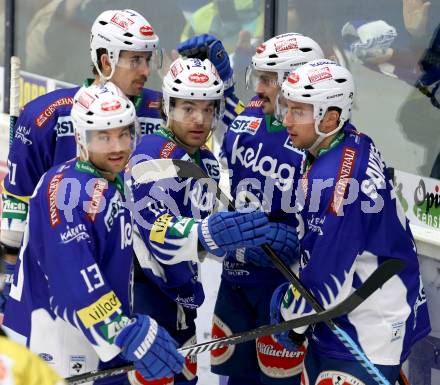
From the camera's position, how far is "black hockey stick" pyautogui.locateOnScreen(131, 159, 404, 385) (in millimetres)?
3682

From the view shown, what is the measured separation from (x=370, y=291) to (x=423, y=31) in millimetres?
1237

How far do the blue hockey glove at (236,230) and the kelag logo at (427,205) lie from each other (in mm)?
812

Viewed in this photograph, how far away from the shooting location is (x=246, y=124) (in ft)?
14.1

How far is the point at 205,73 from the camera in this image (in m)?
4.15

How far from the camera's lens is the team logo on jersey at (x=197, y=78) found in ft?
13.5

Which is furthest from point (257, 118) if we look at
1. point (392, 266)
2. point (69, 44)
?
point (69, 44)

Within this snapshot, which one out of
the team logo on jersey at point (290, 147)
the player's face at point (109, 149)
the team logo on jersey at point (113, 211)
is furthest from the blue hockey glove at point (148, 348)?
the team logo on jersey at point (290, 147)

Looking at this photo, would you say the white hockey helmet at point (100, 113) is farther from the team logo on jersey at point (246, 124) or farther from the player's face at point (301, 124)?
the team logo on jersey at point (246, 124)

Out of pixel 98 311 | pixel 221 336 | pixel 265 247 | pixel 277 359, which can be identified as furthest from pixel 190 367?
pixel 98 311

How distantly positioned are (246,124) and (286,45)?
1.02ft

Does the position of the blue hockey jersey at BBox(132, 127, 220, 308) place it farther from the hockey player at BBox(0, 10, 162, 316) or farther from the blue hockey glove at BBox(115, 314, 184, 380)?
the blue hockey glove at BBox(115, 314, 184, 380)

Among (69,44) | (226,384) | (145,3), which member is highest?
(145,3)

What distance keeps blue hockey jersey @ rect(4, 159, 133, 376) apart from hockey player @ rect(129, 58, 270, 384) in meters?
0.40

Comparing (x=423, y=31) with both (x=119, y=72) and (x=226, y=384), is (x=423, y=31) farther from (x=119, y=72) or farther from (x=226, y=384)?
(x=226, y=384)
